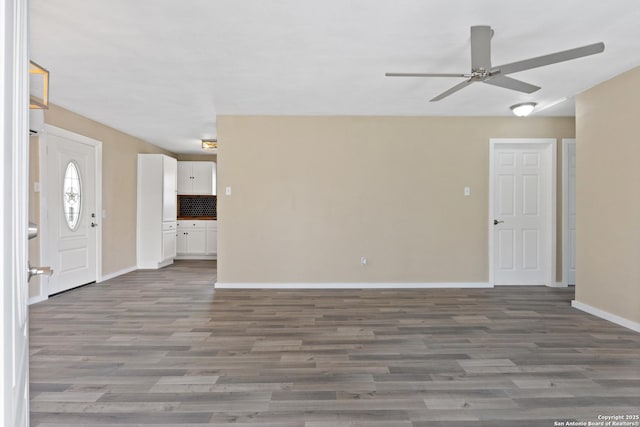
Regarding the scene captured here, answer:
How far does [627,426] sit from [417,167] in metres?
3.86

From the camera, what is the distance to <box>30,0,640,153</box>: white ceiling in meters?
2.59

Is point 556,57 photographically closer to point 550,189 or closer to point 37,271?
point 37,271

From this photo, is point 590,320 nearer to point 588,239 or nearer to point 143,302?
point 588,239

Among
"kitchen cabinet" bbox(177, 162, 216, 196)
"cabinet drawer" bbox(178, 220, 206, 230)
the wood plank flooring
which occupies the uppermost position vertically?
"kitchen cabinet" bbox(177, 162, 216, 196)

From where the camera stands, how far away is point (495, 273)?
5520mm

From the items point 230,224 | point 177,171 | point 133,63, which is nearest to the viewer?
point 133,63

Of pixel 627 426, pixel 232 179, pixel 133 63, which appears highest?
pixel 133 63

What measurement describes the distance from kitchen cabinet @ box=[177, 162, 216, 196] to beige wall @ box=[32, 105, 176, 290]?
4.71 ft

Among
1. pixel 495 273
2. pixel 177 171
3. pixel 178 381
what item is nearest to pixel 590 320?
pixel 495 273

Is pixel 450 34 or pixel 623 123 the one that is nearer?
pixel 450 34

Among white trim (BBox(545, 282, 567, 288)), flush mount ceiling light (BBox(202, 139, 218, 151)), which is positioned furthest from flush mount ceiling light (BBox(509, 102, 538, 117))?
flush mount ceiling light (BBox(202, 139, 218, 151))

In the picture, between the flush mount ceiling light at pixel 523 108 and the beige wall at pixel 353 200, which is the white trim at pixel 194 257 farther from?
the flush mount ceiling light at pixel 523 108

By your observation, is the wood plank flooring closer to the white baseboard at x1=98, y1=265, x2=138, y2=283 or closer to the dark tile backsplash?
the white baseboard at x1=98, y1=265, x2=138, y2=283

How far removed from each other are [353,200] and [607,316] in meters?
3.17
